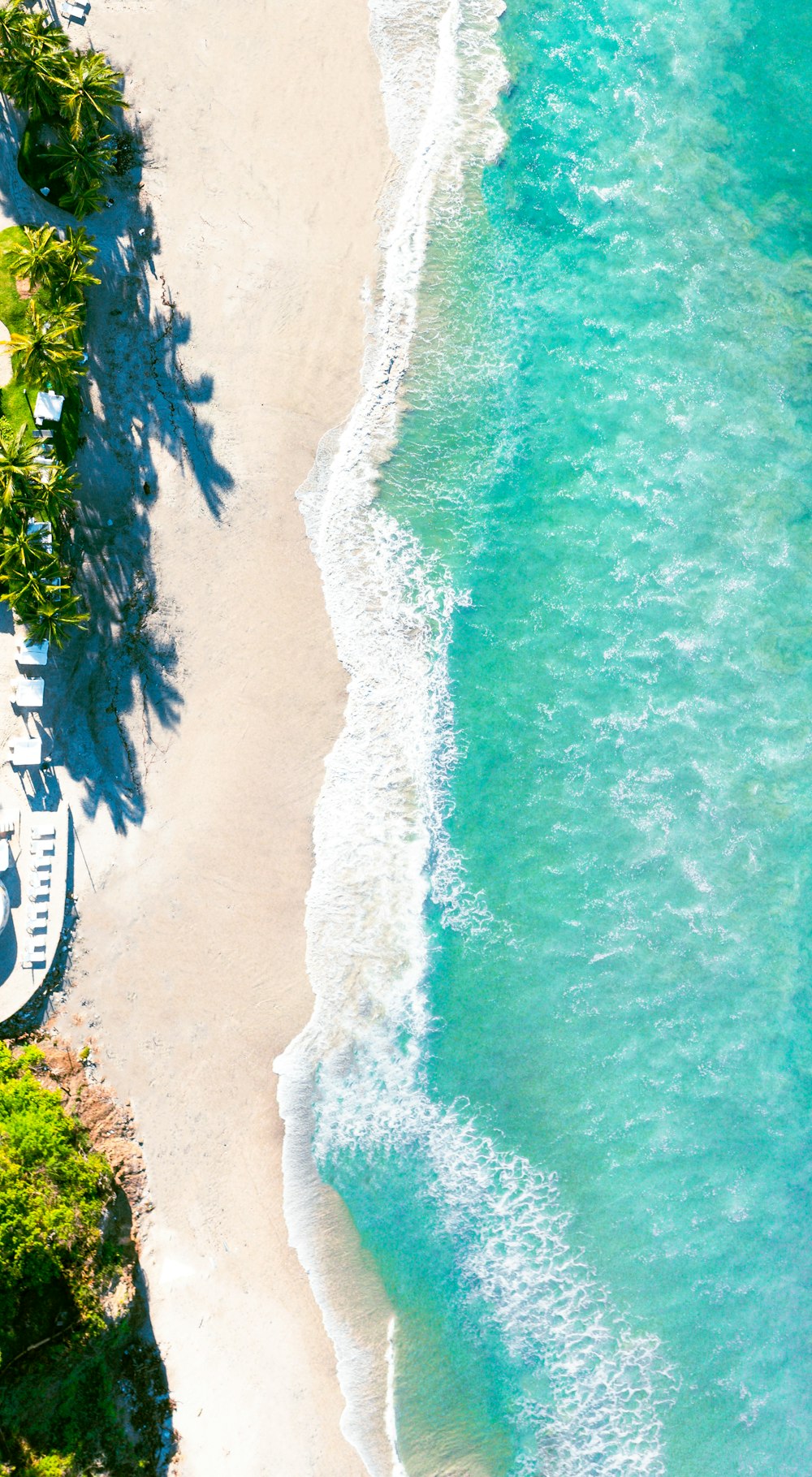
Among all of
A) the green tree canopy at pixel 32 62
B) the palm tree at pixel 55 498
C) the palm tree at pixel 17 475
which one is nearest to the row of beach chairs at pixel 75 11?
the green tree canopy at pixel 32 62

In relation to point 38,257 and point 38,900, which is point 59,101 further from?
point 38,900

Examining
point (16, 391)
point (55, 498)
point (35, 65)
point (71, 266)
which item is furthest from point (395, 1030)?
point (35, 65)

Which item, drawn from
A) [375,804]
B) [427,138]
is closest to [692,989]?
[375,804]

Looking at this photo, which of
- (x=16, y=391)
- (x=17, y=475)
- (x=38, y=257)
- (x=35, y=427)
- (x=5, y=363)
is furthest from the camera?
(x=5, y=363)

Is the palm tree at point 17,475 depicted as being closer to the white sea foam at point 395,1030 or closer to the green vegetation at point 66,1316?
the white sea foam at point 395,1030

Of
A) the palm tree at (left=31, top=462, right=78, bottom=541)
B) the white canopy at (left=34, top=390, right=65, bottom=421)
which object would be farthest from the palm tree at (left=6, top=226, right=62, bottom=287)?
the palm tree at (left=31, top=462, right=78, bottom=541)

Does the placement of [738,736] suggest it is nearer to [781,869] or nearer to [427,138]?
[781,869]
